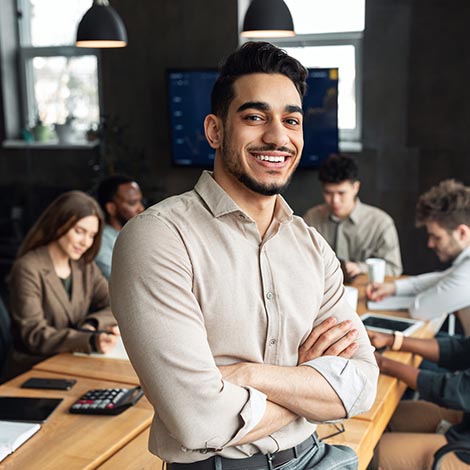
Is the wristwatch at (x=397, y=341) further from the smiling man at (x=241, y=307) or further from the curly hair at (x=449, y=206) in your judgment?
the smiling man at (x=241, y=307)

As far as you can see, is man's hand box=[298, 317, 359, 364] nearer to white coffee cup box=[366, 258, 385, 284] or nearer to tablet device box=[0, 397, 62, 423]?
tablet device box=[0, 397, 62, 423]

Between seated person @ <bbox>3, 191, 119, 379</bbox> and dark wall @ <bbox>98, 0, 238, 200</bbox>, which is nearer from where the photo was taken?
seated person @ <bbox>3, 191, 119, 379</bbox>

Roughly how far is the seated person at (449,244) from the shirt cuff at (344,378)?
5.04 feet

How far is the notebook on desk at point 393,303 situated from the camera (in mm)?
3143

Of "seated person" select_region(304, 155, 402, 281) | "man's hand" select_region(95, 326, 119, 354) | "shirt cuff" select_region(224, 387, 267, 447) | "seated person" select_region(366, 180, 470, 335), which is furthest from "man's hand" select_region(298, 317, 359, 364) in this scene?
"seated person" select_region(304, 155, 402, 281)

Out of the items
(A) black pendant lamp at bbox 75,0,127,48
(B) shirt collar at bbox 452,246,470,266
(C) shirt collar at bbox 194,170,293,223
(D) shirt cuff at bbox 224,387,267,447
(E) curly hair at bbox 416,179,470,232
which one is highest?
(A) black pendant lamp at bbox 75,0,127,48

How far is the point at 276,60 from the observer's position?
140 centimetres

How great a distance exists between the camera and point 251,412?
130 centimetres

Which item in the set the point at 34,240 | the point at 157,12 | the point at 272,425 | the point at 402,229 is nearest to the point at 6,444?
the point at 272,425

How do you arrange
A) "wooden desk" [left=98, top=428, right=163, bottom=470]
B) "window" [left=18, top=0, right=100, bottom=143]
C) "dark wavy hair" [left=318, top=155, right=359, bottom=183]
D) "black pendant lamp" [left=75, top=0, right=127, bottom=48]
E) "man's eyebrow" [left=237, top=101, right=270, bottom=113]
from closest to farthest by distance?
"man's eyebrow" [left=237, top=101, right=270, bottom=113]
"wooden desk" [left=98, top=428, right=163, bottom=470]
"black pendant lamp" [left=75, top=0, right=127, bottom=48]
"dark wavy hair" [left=318, top=155, right=359, bottom=183]
"window" [left=18, top=0, right=100, bottom=143]

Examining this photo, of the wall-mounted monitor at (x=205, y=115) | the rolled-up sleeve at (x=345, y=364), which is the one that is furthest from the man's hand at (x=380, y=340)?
the wall-mounted monitor at (x=205, y=115)

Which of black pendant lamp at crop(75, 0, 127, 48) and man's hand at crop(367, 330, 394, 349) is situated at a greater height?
black pendant lamp at crop(75, 0, 127, 48)

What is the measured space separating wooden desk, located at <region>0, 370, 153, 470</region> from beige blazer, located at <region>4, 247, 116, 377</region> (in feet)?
1.77

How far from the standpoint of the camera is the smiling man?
1.27 m
